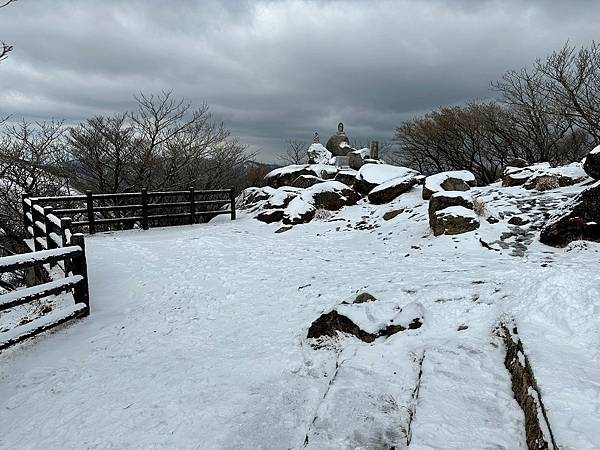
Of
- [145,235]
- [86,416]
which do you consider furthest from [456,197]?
[145,235]

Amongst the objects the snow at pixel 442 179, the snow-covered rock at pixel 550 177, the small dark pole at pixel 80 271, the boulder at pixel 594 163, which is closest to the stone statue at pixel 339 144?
the snow at pixel 442 179

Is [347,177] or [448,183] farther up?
[347,177]

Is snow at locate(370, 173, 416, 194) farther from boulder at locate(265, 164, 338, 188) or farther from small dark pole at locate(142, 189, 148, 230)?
small dark pole at locate(142, 189, 148, 230)

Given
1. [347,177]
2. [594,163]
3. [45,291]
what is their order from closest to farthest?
[45,291] → [594,163] → [347,177]

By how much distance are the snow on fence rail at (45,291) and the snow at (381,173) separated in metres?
9.92

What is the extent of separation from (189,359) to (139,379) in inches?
21.0

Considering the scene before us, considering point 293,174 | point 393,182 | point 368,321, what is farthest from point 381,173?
point 368,321

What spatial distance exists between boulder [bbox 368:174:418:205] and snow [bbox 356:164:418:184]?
0.61 m

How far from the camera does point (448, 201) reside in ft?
26.6

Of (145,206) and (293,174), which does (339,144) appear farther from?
(145,206)

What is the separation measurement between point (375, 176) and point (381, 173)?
0.33m

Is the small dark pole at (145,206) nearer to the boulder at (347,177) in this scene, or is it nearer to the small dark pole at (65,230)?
the small dark pole at (65,230)

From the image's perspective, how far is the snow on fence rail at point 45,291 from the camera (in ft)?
12.7

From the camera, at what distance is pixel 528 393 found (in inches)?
95.8
